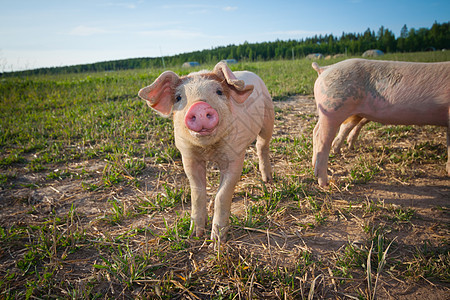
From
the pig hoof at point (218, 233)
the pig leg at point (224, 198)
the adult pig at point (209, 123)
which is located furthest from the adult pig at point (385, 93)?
the pig hoof at point (218, 233)

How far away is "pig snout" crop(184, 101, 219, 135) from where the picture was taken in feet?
5.50

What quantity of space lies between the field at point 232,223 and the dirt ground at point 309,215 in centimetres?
1

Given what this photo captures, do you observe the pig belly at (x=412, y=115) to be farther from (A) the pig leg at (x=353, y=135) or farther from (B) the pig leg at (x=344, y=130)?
(A) the pig leg at (x=353, y=135)

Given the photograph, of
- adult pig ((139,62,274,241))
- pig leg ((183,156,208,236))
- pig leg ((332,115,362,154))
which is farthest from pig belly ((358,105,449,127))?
pig leg ((183,156,208,236))

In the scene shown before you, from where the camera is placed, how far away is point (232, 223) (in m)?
2.27

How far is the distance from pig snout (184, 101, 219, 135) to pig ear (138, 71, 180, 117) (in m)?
0.41

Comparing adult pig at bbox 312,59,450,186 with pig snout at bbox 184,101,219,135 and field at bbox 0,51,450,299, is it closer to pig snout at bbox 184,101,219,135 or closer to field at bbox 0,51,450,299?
field at bbox 0,51,450,299

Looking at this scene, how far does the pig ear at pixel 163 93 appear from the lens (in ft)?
6.33

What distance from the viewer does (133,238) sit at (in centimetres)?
225

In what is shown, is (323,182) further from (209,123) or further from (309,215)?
(209,123)

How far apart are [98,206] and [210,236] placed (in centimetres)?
143

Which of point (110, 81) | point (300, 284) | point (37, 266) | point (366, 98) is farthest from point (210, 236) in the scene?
point (110, 81)

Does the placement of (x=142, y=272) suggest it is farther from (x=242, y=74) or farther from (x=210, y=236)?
(x=242, y=74)

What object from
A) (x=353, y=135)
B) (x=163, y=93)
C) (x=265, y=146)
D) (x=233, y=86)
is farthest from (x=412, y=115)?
(x=163, y=93)
